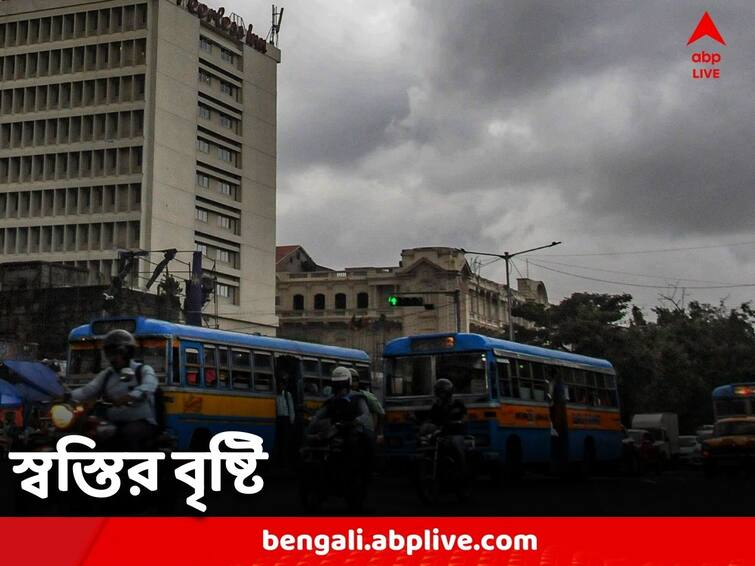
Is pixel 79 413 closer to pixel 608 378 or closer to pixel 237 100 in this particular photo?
pixel 608 378

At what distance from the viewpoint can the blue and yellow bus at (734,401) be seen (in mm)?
22859

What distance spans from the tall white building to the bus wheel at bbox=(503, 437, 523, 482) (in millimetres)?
57719

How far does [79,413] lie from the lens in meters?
7.32

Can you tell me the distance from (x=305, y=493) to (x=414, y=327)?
4614 cm

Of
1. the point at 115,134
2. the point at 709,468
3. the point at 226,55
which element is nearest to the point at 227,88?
the point at 226,55

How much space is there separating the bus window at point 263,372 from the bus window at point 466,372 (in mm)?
2687

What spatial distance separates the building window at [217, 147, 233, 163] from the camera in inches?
3228

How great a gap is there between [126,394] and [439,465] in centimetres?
481

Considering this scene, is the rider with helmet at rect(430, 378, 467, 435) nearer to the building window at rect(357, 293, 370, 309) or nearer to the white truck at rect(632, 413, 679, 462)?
the white truck at rect(632, 413, 679, 462)

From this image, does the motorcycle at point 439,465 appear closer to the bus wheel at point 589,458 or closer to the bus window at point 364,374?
the bus window at point 364,374

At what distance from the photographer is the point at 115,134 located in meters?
75.8

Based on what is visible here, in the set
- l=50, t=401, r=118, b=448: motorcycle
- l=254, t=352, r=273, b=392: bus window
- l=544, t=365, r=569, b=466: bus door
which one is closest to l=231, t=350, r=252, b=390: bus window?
l=254, t=352, r=273, b=392: bus window
